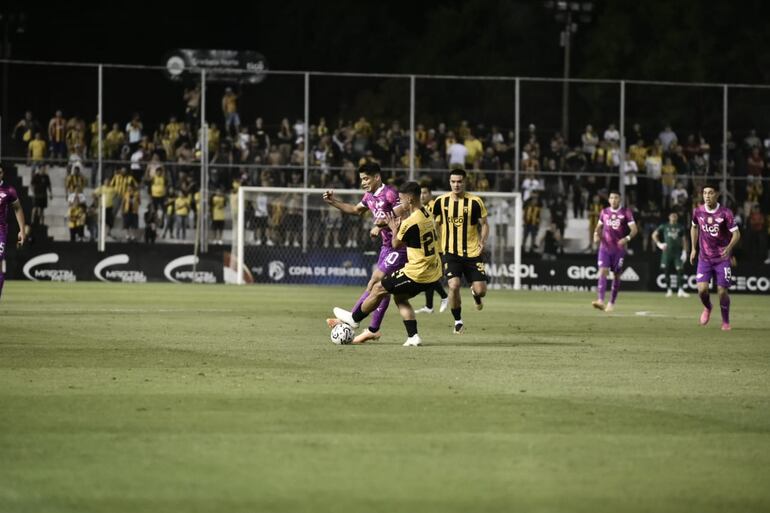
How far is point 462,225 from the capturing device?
1912 centimetres

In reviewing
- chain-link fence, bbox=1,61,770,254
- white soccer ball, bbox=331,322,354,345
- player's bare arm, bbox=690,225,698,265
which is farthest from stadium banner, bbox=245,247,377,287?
white soccer ball, bbox=331,322,354,345

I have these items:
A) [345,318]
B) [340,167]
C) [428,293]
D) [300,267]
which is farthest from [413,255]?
[340,167]

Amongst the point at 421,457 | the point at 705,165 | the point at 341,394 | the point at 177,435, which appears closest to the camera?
the point at 421,457

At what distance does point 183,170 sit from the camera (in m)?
38.0

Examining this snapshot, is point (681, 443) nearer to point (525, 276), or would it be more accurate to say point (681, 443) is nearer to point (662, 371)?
point (662, 371)

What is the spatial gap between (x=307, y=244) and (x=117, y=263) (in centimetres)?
515

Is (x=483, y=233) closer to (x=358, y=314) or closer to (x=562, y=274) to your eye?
(x=358, y=314)

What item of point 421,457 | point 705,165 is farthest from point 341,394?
point 705,165

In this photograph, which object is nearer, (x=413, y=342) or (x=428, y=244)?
(x=428, y=244)

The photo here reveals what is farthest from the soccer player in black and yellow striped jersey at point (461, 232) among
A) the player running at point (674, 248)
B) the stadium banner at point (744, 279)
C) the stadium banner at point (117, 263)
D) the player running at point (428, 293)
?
the stadium banner at point (744, 279)

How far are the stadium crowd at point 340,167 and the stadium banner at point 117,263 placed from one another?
51 cm

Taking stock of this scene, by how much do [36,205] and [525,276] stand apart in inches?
531

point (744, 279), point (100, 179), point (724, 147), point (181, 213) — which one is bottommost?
point (744, 279)

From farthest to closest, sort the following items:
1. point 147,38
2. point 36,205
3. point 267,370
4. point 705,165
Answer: point 147,38 < point 705,165 < point 36,205 < point 267,370
